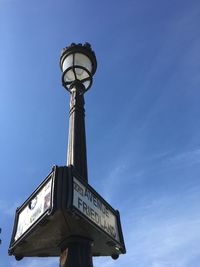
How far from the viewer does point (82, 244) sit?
149 inches

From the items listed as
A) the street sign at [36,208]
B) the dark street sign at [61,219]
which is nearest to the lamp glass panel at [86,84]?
the dark street sign at [61,219]

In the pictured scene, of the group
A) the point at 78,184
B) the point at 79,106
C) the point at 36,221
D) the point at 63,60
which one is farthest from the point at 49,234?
the point at 63,60

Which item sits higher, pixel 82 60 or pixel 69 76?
pixel 82 60

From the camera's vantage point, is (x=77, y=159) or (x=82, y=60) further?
(x=82, y=60)

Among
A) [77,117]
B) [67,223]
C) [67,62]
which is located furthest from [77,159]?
[67,62]

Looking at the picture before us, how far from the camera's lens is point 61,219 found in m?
3.50

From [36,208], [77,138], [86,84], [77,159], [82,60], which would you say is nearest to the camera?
[36,208]

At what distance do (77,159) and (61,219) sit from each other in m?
1.49

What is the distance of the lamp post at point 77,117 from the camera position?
12.1 feet

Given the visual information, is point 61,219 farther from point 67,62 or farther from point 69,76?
point 67,62

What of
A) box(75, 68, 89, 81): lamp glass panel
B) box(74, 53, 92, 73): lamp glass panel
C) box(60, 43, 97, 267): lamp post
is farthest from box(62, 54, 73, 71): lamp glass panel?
box(75, 68, 89, 81): lamp glass panel

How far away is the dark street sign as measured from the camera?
346 centimetres

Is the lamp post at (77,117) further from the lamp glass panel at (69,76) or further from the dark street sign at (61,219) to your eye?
the dark street sign at (61,219)

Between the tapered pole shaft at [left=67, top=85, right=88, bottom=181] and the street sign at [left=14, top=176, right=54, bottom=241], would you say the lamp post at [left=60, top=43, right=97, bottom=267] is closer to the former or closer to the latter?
the tapered pole shaft at [left=67, top=85, right=88, bottom=181]
